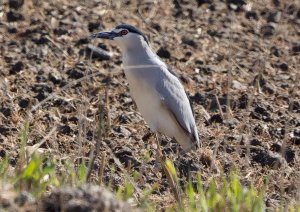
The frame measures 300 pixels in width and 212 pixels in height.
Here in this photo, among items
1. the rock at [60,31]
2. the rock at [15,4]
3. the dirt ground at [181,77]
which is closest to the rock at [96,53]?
the dirt ground at [181,77]

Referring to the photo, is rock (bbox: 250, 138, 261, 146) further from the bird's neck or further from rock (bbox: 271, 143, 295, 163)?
the bird's neck

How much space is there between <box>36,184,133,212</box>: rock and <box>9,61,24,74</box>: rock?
3.61 meters

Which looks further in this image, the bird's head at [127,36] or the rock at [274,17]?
the rock at [274,17]

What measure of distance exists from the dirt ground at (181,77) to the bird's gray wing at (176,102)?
216mm

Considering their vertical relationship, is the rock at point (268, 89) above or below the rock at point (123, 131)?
above

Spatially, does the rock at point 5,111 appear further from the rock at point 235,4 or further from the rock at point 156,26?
the rock at point 235,4

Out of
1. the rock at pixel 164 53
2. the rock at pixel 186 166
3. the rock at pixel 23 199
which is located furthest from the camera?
the rock at pixel 164 53

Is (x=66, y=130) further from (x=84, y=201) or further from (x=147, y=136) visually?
(x=84, y=201)

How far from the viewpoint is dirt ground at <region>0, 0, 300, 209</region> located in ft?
25.1

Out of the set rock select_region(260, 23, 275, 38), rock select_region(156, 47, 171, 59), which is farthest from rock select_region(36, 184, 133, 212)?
rock select_region(260, 23, 275, 38)

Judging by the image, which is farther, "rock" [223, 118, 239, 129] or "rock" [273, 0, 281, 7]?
"rock" [273, 0, 281, 7]

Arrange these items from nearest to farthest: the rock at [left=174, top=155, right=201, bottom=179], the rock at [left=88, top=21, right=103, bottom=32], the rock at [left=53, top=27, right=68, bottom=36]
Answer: the rock at [left=174, top=155, right=201, bottom=179], the rock at [left=53, top=27, right=68, bottom=36], the rock at [left=88, top=21, right=103, bottom=32]

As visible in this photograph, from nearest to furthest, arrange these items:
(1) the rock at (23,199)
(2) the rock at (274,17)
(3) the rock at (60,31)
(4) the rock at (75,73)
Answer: (1) the rock at (23,199)
(4) the rock at (75,73)
(3) the rock at (60,31)
(2) the rock at (274,17)

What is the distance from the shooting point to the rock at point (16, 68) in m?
8.88
